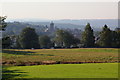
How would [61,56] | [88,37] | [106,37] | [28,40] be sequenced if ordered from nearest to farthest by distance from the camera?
[61,56] < [106,37] < [88,37] < [28,40]

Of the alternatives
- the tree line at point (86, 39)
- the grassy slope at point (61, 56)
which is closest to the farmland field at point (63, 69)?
the grassy slope at point (61, 56)

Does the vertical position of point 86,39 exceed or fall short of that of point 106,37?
it falls short

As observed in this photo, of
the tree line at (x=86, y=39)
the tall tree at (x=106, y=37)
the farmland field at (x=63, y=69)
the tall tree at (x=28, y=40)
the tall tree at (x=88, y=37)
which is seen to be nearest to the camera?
the farmland field at (x=63, y=69)

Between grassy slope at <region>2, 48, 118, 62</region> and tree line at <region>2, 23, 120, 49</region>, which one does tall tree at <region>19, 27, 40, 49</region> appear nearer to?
tree line at <region>2, 23, 120, 49</region>

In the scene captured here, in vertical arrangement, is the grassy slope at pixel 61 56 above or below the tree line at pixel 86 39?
below

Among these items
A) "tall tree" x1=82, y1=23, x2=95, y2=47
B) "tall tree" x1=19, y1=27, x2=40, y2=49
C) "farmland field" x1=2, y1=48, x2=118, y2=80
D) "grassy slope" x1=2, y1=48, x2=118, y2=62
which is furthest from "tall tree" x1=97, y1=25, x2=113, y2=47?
"farmland field" x1=2, y1=48, x2=118, y2=80

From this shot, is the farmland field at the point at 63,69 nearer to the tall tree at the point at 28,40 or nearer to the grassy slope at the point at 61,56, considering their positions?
the grassy slope at the point at 61,56

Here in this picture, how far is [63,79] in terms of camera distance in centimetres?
1556

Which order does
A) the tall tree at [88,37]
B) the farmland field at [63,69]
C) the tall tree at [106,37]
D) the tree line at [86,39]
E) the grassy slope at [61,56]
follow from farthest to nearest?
the tall tree at [88,37], the tree line at [86,39], the tall tree at [106,37], the grassy slope at [61,56], the farmland field at [63,69]

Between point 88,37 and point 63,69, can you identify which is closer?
point 63,69

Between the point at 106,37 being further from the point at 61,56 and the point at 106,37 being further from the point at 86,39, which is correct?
the point at 61,56

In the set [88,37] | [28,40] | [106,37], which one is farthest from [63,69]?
[28,40]

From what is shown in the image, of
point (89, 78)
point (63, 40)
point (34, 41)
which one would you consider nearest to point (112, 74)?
point (89, 78)

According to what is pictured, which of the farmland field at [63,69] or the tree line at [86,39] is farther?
the tree line at [86,39]
